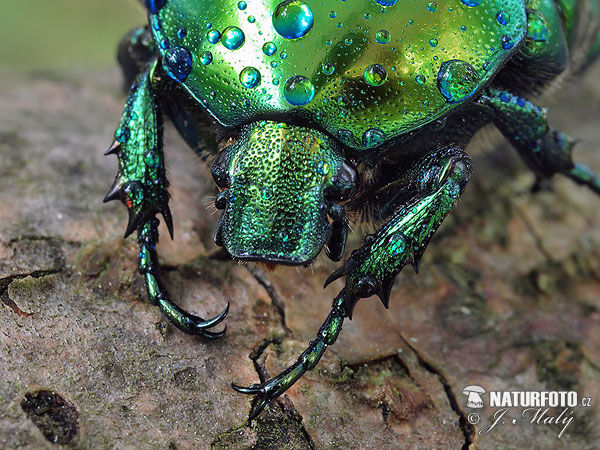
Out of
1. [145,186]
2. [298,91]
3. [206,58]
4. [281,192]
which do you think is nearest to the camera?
[281,192]

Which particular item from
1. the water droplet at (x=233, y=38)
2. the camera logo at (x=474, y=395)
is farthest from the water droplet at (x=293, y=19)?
the camera logo at (x=474, y=395)

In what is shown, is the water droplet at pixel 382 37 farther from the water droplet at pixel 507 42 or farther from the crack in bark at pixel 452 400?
the crack in bark at pixel 452 400

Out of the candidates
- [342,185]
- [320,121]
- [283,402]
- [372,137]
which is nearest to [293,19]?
[320,121]

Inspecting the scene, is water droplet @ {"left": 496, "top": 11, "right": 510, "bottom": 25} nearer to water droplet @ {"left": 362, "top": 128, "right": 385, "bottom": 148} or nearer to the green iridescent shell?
the green iridescent shell

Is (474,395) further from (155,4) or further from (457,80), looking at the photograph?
(155,4)

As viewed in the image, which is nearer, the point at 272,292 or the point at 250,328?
the point at 250,328

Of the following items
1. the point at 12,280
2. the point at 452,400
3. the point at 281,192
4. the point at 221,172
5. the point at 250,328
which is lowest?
the point at 12,280
